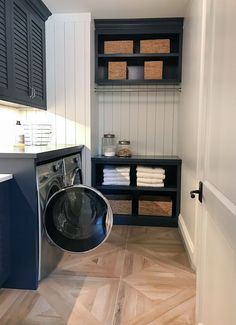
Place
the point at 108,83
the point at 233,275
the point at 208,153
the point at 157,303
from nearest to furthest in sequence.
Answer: the point at 233,275 < the point at 208,153 < the point at 157,303 < the point at 108,83

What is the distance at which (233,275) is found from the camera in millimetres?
871

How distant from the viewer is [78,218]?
232cm

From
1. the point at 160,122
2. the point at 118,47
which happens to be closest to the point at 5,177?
the point at 118,47

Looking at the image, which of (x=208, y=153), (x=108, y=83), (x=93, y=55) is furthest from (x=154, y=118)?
(x=208, y=153)

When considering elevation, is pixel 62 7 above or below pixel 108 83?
above

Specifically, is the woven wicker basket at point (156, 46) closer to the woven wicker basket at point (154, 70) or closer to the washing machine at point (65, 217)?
the woven wicker basket at point (154, 70)

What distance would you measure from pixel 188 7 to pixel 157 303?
2606mm

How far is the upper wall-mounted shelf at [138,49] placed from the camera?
3.19m

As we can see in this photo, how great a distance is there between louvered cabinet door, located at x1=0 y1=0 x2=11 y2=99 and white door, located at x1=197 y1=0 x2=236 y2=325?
5.16 ft

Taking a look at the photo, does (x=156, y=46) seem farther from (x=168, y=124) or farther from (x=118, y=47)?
(x=168, y=124)

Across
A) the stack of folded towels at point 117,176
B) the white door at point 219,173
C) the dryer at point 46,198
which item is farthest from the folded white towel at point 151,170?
the white door at point 219,173

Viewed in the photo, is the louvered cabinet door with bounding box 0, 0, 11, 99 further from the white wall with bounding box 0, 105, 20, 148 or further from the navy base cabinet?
the navy base cabinet

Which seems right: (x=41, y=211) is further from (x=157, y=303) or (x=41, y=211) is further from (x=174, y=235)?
(x=174, y=235)

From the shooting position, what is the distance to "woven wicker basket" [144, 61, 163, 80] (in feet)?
10.7
